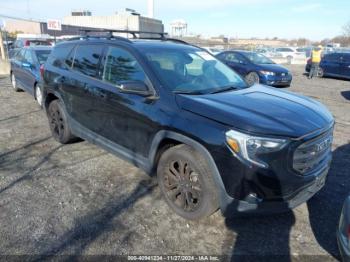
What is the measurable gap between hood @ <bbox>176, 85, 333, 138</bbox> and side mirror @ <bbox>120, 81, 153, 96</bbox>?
40 cm

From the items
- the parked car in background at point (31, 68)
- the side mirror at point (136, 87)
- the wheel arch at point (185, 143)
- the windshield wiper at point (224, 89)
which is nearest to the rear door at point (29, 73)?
the parked car in background at point (31, 68)

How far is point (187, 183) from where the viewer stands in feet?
11.2

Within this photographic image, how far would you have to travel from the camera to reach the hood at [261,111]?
9.78 feet

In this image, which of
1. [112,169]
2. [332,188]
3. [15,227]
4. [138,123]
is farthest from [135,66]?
[332,188]

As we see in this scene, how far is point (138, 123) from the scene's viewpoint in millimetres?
3793

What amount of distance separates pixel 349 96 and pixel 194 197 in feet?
35.3

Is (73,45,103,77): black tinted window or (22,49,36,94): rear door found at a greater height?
A: (73,45,103,77): black tinted window

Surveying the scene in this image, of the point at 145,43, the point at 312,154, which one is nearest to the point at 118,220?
the point at 312,154

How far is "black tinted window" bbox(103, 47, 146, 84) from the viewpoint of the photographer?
391cm

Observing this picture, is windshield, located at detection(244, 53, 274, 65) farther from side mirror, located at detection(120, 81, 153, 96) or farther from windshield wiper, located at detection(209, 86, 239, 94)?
side mirror, located at detection(120, 81, 153, 96)

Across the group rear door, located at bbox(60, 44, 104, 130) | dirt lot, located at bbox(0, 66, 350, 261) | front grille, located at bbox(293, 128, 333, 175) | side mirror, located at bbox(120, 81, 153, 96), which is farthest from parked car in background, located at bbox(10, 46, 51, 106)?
front grille, located at bbox(293, 128, 333, 175)

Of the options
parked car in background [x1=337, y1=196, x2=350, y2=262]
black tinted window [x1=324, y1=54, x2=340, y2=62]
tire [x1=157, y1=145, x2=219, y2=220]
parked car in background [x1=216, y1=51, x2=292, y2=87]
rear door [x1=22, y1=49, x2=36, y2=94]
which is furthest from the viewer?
black tinted window [x1=324, y1=54, x2=340, y2=62]

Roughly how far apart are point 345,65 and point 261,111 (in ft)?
53.5

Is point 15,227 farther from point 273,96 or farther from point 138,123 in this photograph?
point 273,96
